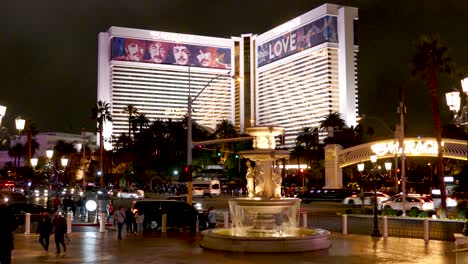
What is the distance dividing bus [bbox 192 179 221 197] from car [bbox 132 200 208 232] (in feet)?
155

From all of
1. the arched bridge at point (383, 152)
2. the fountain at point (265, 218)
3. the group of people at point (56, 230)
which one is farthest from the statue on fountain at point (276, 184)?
the arched bridge at point (383, 152)

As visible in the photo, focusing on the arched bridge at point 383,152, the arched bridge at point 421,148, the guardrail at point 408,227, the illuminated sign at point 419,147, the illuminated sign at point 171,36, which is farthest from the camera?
the illuminated sign at point 171,36

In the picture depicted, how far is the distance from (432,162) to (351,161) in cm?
2450

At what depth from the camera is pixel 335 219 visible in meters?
34.2

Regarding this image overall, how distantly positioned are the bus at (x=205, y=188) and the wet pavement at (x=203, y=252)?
51414 millimetres

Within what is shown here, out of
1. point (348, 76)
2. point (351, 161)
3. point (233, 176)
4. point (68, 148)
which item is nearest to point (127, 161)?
point (233, 176)

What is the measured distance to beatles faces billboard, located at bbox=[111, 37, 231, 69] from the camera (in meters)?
182

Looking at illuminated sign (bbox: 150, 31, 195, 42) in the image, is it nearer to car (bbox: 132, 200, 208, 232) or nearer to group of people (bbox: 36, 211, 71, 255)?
car (bbox: 132, 200, 208, 232)

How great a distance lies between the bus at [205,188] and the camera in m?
75.9

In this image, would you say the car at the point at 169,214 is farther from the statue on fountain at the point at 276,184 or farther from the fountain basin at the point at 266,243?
the fountain basin at the point at 266,243

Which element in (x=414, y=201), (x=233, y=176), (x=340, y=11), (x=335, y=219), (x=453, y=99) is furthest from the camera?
(x=340, y=11)

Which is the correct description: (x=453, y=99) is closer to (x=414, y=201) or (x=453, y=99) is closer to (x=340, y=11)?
(x=414, y=201)

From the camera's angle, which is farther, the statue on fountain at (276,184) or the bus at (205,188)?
the bus at (205,188)

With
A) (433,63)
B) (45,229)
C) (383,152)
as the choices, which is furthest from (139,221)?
(383,152)
